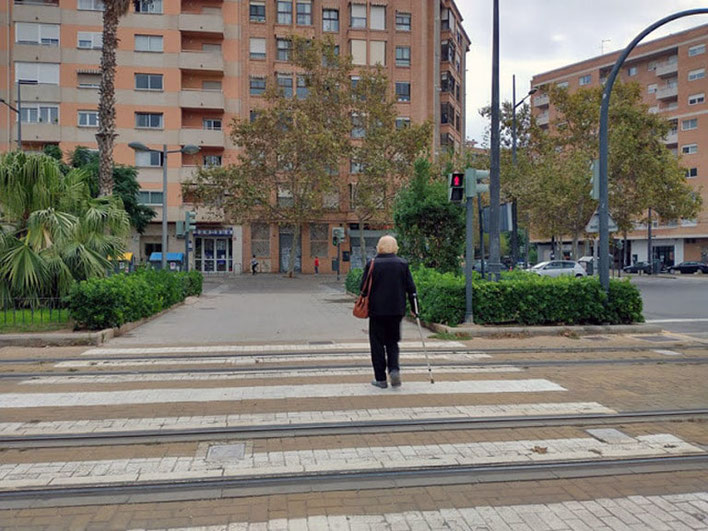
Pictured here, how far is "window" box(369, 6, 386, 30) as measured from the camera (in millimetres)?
50781

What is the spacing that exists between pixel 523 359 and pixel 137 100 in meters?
42.0

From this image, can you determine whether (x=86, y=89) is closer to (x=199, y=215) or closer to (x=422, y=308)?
(x=199, y=215)

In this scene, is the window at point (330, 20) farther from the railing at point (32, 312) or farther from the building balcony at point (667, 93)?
the railing at point (32, 312)

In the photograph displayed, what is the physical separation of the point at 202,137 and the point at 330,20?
15154 mm

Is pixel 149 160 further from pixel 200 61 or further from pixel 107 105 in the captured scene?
pixel 107 105

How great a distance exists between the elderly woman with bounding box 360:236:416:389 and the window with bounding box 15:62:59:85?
44953mm

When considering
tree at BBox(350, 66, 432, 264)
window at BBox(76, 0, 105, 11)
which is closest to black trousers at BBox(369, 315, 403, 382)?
tree at BBox(350, 66, 432, 264)

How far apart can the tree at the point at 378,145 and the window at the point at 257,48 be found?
1241 cm

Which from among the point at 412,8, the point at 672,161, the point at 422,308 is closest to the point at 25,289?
the point at 422,308

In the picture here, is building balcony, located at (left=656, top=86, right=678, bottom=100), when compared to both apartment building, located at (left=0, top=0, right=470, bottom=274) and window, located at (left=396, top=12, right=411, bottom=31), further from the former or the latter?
window, located at (left=396, top=12, right=411, bottom=31)

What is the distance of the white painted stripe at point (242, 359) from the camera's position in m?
9.11

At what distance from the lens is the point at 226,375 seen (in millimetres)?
8234

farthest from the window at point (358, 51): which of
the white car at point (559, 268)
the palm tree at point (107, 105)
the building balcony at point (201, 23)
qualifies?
the palm tree at point (107, 105)

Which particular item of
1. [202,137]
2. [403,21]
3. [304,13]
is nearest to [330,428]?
[202,137]
